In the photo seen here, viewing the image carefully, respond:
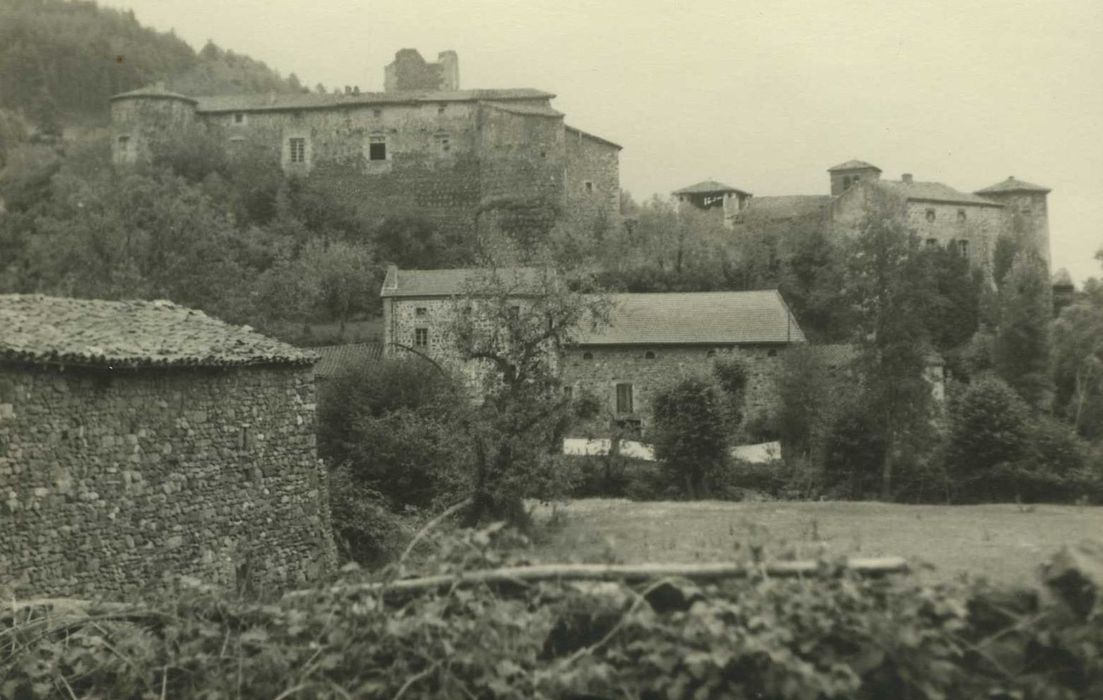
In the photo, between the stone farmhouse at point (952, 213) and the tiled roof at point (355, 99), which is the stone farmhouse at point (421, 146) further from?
the stone farmhouse at point (952, 213)

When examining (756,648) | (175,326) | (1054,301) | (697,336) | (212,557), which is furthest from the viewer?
(1054,301)

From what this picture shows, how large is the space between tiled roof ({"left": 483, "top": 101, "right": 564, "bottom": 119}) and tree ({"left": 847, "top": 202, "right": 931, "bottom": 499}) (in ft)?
102

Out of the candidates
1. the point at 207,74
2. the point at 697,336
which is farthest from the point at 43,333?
the point at 207,74

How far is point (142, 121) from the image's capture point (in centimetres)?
6625

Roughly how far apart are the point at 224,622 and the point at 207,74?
99968 mm

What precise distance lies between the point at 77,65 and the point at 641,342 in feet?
242

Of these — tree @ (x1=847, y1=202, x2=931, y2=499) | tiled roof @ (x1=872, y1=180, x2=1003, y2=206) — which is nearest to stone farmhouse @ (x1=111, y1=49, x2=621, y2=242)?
tiled roof @ (x1=872, y1=180, x2=1003, y2=206)

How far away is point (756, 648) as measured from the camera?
4.32m

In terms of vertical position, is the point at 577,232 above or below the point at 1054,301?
above

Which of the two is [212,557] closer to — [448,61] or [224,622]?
[224,622]

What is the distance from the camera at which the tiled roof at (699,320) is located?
42094 mm

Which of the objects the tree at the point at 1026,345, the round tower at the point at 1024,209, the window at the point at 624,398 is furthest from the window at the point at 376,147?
the tree at the point at 1026,345

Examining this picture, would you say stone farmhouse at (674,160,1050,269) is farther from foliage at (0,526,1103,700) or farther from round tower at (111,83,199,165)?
foliage at (0,526,1103,700)

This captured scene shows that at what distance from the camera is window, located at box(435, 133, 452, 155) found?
2574 inches
